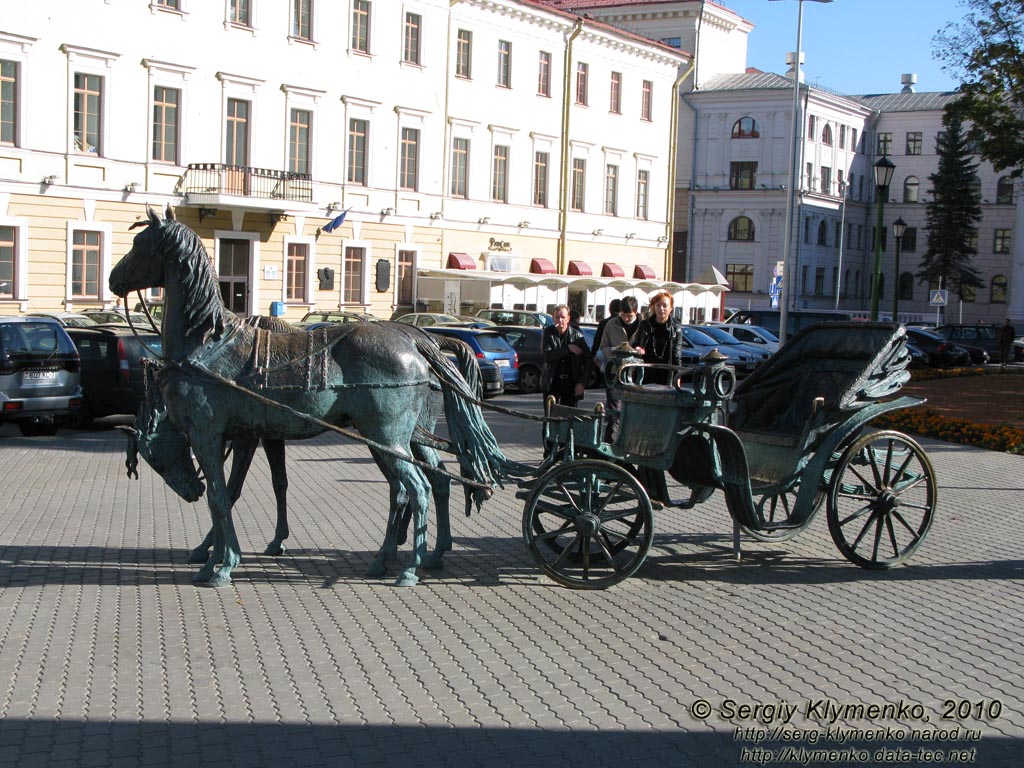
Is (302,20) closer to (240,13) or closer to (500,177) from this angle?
(240,13)

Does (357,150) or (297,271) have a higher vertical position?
(357,150)

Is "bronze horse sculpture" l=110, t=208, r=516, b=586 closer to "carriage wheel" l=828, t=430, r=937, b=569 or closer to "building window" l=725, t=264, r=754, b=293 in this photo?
"carriage wheel" l=828, t=430, r=937, b=569

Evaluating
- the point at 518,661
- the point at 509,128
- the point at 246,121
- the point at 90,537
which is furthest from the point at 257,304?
the point at 518,661

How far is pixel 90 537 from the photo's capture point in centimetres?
982

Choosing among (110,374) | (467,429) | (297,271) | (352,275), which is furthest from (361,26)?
(467,429)

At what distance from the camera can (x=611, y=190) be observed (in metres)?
53.2

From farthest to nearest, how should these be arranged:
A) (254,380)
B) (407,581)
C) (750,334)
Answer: (750,334) < (407,581) < (254,380)

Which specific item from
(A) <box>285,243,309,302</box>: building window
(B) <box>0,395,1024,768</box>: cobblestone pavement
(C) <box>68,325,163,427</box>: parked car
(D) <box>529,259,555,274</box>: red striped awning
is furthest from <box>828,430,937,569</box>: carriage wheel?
(D) <box>529,259,555,274</box>: red striped awning

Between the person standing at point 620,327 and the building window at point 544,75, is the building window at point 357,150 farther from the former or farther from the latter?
the person standing at point 620,327

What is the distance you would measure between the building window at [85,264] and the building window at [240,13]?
26.1ft

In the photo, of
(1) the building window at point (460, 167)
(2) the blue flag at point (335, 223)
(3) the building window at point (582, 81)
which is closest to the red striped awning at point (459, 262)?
(1) the building window at point (460, 167)

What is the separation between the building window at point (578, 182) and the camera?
50.8 m

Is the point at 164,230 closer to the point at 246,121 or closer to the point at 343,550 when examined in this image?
the point at 343,550

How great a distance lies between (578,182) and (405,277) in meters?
11.2
